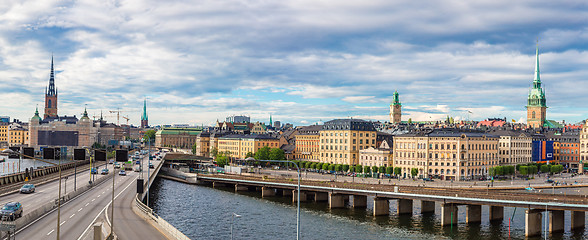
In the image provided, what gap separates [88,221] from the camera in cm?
6662

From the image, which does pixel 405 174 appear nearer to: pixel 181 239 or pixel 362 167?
pixel 362 167

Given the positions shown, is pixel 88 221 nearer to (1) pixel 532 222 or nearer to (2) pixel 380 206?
(2) pixel 380 206

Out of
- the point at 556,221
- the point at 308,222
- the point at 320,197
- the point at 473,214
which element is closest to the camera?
the point at 556,221

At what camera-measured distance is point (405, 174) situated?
17462cm

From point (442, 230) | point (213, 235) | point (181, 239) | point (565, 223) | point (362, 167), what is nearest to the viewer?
point (181, 239)

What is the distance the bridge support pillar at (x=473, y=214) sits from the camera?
97.1 metres

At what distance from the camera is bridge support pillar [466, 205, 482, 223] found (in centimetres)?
9706

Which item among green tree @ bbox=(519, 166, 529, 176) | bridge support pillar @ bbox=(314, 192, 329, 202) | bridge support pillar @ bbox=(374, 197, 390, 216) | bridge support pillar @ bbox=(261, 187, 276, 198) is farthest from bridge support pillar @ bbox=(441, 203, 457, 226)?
green tree @ bbox=(519, 166, 529, 176)

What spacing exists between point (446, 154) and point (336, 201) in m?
60.8

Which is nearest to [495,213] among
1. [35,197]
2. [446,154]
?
[446,154]

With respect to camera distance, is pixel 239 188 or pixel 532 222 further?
pixel 239 188

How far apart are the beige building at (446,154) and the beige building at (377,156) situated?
5809mm

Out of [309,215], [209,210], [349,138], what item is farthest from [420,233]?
[349,138]

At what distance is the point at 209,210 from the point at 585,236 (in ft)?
221
